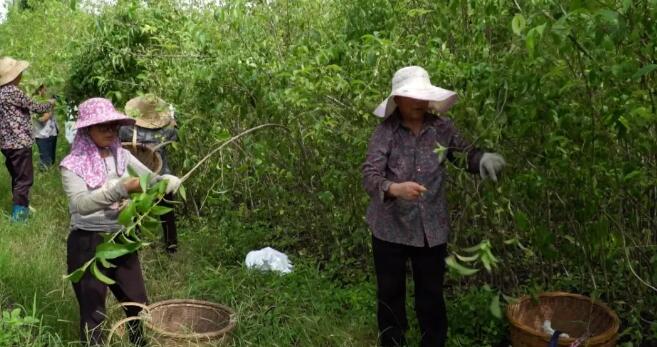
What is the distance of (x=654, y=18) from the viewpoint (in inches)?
93.6

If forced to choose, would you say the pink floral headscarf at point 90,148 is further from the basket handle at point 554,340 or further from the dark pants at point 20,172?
the dark pants at point 20,172

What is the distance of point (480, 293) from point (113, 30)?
4.09m

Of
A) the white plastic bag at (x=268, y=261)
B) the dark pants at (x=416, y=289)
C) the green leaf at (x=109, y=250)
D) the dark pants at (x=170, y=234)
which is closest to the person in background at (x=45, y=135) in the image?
the dark pants at (x=170, y=234)

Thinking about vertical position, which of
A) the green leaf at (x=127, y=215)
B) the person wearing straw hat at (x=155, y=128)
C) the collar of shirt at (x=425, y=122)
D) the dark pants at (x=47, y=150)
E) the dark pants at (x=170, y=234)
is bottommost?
the dark pants at (x=47, y=150)

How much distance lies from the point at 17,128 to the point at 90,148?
3.13 meters

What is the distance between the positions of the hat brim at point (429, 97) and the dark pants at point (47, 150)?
532cm

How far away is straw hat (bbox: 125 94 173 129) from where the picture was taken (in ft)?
16.7

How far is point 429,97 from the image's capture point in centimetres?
304

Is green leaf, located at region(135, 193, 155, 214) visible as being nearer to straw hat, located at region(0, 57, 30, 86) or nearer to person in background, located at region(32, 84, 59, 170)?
straw hat, located at region(0, 57, 30, 86)

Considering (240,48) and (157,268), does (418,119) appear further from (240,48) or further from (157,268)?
(157,268)

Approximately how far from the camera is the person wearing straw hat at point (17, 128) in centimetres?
598

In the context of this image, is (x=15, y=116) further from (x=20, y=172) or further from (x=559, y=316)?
(x=559, y=316)

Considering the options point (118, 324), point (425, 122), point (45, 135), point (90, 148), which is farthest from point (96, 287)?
point (45, 135)

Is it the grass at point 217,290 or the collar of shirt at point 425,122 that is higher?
the collar of shirt at point 425,122
